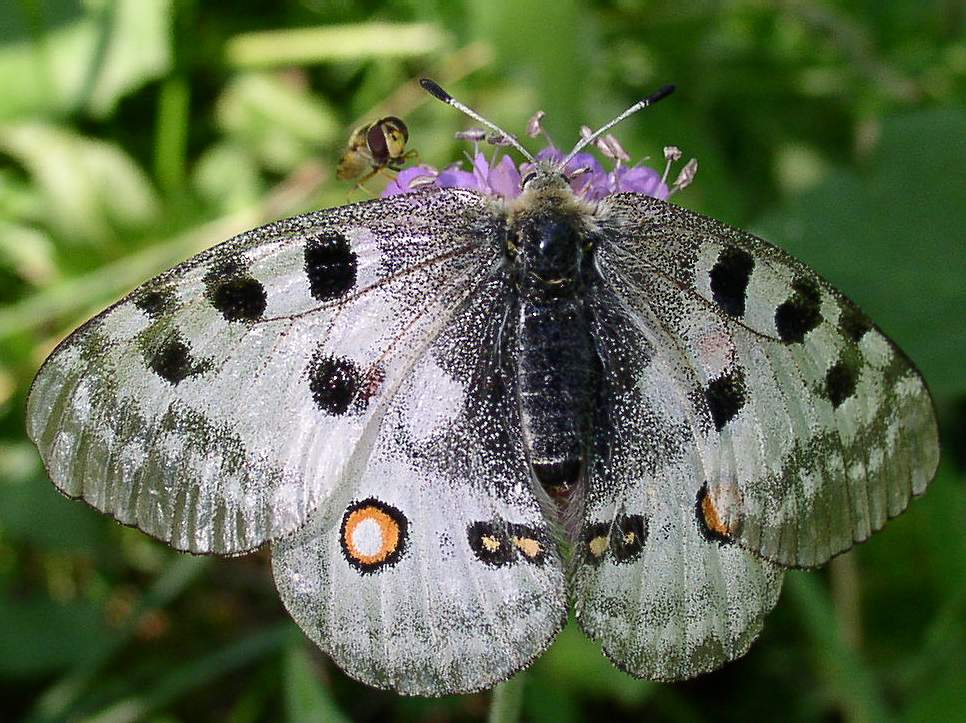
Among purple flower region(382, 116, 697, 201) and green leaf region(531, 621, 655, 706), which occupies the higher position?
purple flower region(382, 116, 697, 201)

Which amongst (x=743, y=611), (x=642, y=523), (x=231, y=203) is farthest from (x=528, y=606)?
(x=231, y=203)

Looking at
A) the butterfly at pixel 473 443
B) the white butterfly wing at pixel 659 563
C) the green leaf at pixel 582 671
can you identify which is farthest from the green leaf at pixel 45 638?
the white butterfly wing at pixel 659 563

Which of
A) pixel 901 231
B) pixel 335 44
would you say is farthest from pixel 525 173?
pixel 335 44

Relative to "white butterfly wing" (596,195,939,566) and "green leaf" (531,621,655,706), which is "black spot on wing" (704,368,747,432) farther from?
"green leaf" (531,621,655,706)

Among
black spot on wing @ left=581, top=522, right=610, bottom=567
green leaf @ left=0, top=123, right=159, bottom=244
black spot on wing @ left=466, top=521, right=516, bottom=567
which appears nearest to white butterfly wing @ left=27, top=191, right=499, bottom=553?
black spot on wing @ left=466, top=521, right=516, bottom=567

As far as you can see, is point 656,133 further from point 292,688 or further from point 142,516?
point 142,516

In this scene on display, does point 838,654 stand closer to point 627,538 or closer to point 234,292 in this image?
point 627,538
